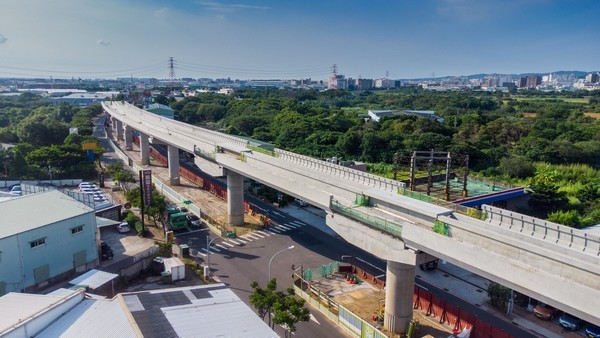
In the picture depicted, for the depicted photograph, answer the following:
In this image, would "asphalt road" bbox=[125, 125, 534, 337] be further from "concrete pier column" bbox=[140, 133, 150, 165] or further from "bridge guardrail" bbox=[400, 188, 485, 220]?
"concrete pier column" bbox=[140, 133, 150, 165]

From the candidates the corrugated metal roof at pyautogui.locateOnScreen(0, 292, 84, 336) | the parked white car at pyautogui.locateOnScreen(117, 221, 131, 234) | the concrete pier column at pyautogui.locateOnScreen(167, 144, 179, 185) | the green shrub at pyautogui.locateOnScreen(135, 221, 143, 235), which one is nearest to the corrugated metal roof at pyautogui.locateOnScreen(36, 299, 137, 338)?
the corrugated metal roof at pyautogui.locateOnScreen(0, 292, 84, 336)

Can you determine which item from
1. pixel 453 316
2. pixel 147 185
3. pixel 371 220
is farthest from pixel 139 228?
pixel 453 316

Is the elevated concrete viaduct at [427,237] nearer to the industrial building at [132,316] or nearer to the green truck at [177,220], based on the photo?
the green truck at [177,220]

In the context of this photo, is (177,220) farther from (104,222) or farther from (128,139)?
(128,139)

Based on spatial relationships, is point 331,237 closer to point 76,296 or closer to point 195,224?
point 195,224

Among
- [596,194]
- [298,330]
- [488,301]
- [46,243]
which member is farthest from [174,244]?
[596,194]
